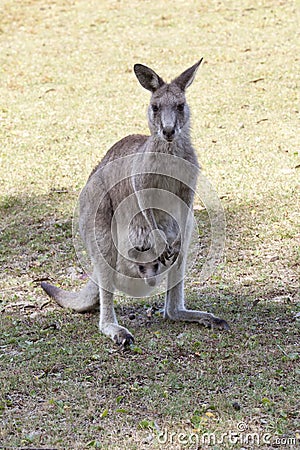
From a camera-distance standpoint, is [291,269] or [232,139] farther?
[232,139]

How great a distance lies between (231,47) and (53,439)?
281 inches

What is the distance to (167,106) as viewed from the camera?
3.42 meters

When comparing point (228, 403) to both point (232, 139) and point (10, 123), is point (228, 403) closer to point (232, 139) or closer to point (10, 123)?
point (232, 139)

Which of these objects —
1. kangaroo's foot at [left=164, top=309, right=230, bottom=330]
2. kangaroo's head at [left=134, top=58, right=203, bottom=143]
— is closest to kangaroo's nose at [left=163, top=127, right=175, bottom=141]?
kangaroo's head at [left=134, top=58, right=203, bottom=143]

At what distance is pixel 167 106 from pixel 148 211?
50 cm

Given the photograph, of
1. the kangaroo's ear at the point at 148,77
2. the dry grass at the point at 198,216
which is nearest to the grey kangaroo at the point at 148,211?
the kangaroo's ear at the point at 148,77

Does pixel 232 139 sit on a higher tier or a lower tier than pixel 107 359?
lower

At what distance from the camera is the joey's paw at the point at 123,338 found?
352cm

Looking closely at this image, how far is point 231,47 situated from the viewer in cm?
909

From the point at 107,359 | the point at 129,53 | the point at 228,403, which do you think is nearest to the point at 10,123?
the point at 129,53

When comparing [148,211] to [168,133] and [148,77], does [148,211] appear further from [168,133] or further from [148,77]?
[148,77]

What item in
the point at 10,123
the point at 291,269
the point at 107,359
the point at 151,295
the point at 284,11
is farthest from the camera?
the point at 284,11

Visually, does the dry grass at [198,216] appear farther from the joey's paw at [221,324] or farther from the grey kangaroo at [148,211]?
the grey kangaroo at [148,211]

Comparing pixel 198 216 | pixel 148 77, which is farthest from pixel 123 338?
pixel 198 216
